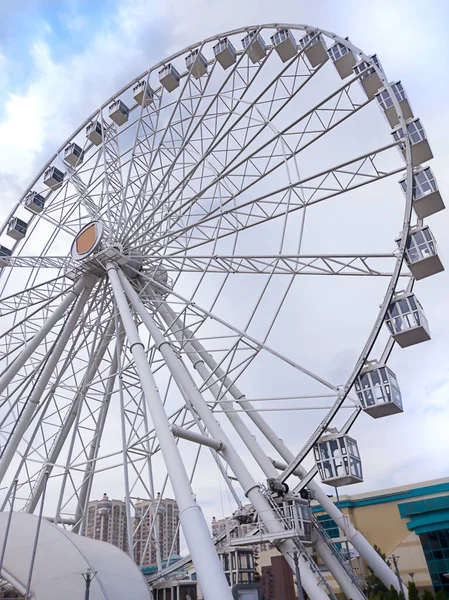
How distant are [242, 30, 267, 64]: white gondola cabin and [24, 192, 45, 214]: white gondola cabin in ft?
43.0

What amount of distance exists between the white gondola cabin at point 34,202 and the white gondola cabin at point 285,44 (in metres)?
14.2

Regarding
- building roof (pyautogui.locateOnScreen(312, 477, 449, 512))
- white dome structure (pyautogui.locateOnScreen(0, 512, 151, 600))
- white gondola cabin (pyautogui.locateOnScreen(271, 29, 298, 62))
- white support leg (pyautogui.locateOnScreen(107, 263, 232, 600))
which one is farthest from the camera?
building roof (pyautogui.locateOnScreen(312, 477, 449, 512))

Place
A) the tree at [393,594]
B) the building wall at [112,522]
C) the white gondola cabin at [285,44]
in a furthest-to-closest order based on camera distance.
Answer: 1. the building wall at [112,522]
2. the white gondola cabin at [285,44]
3. the tree at [393,594]

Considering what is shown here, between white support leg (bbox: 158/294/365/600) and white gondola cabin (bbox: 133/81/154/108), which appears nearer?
white support leg (bbox: 158/294/365/600)

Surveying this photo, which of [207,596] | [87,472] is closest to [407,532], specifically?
[87,472]

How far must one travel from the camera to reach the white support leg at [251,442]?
14.6 metres

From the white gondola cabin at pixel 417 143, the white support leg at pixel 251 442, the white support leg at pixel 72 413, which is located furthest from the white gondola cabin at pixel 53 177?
the white gondola cabin at pixel 417 143

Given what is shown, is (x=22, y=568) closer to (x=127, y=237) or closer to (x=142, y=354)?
(x=142, y=354)

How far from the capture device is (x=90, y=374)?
72.1 ft

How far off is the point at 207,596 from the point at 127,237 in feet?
47.7

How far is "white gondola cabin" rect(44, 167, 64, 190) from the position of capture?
2631 cm

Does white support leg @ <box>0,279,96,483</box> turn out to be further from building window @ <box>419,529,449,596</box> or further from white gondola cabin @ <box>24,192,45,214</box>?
building window @ <box>419,529,449,596</box>

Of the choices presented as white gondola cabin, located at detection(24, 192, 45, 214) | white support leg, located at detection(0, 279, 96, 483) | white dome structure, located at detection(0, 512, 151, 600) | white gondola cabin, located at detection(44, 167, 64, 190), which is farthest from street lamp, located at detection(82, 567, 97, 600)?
white gondola cabin, located at detection(44, 167, 64, 190)

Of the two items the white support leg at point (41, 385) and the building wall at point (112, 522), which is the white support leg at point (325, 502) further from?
the building wall at point (112, 522)
